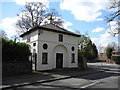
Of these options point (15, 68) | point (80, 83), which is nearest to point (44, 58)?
point (15, 68)

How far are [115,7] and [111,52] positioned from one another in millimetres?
36997

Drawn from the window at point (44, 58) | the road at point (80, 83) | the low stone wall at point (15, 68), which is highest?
the window at point (44, 58)

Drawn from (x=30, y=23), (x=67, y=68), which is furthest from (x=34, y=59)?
(x=30, y=23)

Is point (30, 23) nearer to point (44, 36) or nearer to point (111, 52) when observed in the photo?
point (44, 36)

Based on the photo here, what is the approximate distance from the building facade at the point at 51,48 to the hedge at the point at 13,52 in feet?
7.13

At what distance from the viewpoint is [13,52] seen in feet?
49.5

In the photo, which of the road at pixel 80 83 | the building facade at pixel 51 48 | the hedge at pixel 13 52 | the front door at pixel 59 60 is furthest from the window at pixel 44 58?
the road at pixel 80 83

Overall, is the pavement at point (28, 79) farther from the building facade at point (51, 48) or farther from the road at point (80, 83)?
the building facade at point (51, 48)

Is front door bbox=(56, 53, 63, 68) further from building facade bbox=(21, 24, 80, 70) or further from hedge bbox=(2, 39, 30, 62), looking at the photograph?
hedge bbox=(2, 39, 30, 62)

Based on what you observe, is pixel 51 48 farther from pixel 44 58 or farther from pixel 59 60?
pixel 59 60

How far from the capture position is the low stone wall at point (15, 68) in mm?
13961

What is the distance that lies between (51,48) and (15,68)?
6.20m

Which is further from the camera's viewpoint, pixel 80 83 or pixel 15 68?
pixel 15 68

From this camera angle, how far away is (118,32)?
58.0 feet
